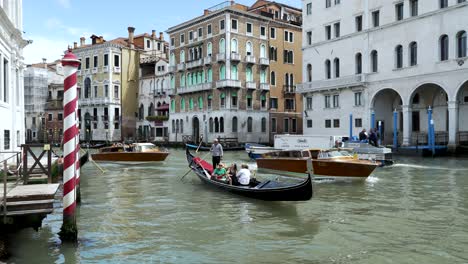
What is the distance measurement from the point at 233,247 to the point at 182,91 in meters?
33.4

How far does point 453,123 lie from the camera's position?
72.9ft

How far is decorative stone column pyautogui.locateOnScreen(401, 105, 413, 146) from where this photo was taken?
2473 cm

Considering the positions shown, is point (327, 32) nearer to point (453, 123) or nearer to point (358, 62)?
point (358, 62)

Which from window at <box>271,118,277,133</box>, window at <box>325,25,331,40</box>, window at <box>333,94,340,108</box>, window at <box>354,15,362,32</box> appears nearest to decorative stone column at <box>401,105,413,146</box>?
window at <box>333,94,340,108</box>

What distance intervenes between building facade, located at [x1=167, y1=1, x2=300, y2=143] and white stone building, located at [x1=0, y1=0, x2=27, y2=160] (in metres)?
20.3

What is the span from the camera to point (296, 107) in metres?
39.5

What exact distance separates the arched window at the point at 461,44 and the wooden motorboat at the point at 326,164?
12.0m

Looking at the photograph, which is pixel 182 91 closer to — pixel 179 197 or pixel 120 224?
pixel 179 197

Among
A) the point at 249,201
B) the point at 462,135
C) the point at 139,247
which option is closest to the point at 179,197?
the point at 249,201

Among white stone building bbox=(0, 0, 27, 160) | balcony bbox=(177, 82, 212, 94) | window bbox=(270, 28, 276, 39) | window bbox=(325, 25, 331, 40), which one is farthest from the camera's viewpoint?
window bbox=(270, 28, 276, 39)

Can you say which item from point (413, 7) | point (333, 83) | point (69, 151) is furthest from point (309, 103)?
point (69, 151)

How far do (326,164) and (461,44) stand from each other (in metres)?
13.3

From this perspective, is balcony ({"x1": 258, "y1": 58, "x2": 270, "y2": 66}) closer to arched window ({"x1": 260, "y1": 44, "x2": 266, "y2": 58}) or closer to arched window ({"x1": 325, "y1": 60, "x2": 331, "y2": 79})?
arched window ({"x1": 260, "y1": 44, "x2": 266, "y2": 58})

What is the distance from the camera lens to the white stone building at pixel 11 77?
41.8 ft
